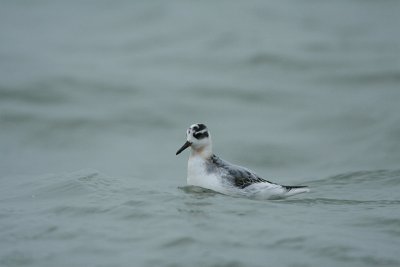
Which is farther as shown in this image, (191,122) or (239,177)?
(191,122)

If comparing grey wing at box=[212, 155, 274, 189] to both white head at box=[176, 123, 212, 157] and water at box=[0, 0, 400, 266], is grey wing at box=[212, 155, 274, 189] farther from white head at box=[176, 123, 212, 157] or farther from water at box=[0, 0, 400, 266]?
white head at box=[176, 123, 212, 157]

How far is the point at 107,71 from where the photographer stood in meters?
21.8

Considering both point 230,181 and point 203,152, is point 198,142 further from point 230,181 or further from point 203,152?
point 230,181

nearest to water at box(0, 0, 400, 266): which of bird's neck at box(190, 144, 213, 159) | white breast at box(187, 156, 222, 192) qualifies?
white breast at box(187, 156, 222, 192)

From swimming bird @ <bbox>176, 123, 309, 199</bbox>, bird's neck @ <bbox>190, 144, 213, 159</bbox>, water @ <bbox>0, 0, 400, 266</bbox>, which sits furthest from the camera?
bird's neck @ <bbox>190, 144, 213, 159</bbox>

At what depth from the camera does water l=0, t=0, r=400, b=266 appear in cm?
964

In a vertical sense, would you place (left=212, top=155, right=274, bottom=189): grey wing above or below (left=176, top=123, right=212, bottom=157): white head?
below

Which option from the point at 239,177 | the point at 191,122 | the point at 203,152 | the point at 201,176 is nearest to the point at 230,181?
the point at 239,177

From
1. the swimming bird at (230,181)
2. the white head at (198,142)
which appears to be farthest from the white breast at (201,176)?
the white head at (198,142)

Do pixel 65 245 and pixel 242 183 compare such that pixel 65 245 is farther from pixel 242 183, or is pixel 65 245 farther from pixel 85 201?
pixel 242 183

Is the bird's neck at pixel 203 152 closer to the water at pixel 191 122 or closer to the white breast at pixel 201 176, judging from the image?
the white breast at pixel 201 176

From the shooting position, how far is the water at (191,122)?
964cm

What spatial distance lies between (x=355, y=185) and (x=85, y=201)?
5.16 m

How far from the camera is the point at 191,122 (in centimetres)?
1883
